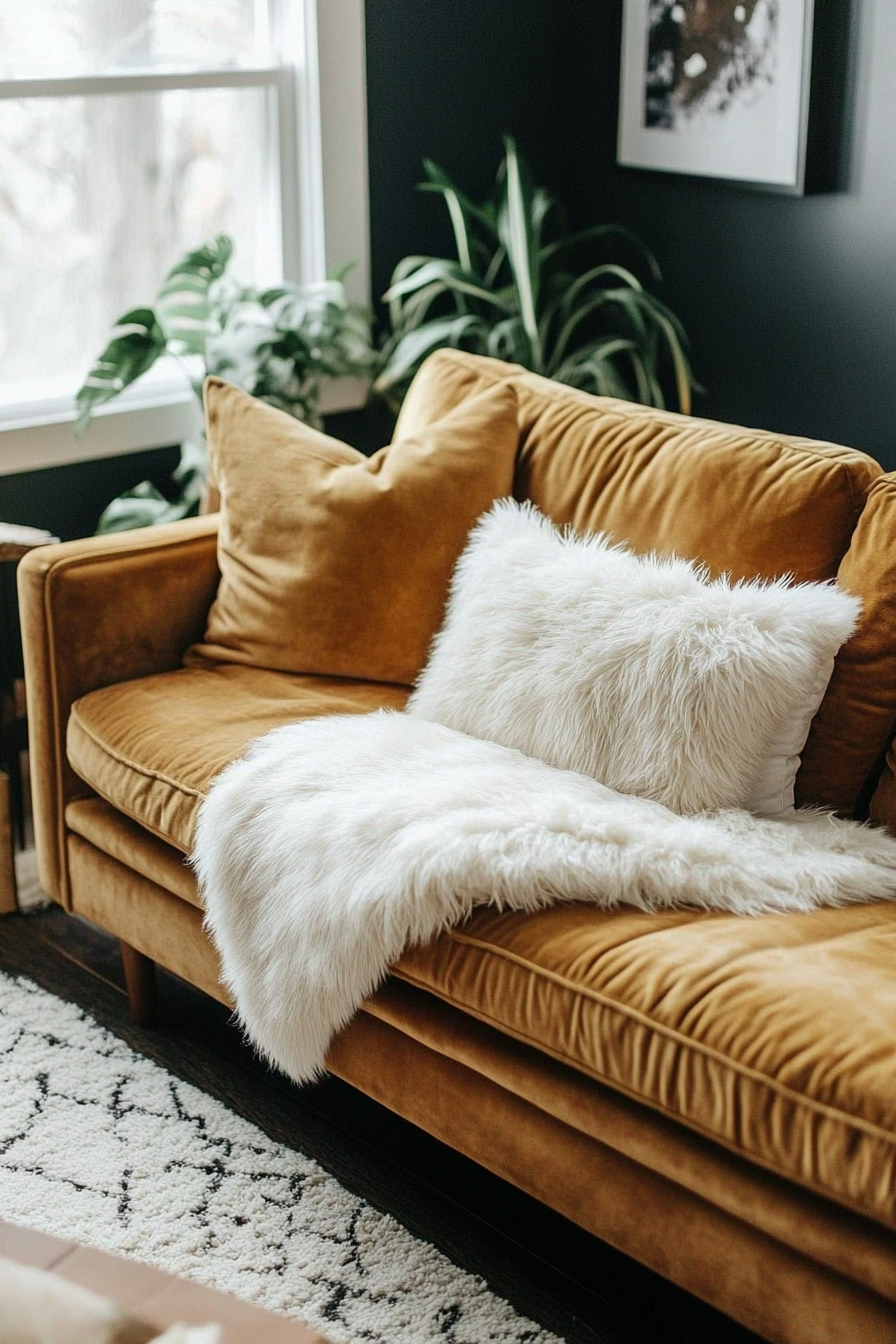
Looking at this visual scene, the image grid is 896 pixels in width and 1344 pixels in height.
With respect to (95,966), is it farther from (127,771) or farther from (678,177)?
(678,177)

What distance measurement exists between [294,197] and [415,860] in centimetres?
210

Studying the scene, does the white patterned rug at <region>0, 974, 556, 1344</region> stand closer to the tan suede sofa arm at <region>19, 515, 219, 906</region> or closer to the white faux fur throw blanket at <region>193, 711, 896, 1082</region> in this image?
the white faux fur throw blanket at <region>193, 711, 896, 1082</region>

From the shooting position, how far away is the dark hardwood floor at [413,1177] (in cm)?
169

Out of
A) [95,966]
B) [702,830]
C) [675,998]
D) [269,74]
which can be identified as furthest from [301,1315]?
[269,74]

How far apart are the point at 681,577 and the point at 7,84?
5.75 feet

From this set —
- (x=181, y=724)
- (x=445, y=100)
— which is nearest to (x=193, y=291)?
(x=445, y=100)

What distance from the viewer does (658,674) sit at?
5.89ft

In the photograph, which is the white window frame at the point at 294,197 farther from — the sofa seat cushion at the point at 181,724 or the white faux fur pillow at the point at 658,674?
the white faux fur pillow at the point at 658,674

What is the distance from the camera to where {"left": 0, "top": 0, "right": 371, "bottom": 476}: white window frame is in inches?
115

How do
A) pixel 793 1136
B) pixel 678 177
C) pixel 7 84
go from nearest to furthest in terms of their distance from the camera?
pixel 793 1136, pixel 7 84, pixel 678 177

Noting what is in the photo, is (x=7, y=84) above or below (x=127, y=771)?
above

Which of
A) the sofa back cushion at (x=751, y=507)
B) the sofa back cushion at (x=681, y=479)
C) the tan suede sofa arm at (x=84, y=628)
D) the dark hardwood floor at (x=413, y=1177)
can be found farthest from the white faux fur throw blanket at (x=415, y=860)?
the tan suede sofa arm at (x=84, y=628)

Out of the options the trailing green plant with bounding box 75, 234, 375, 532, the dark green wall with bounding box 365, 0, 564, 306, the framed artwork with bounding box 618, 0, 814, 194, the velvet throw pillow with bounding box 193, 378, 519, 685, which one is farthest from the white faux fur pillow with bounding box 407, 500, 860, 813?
the dark green wall with bounding box 365, 0, 564, 306

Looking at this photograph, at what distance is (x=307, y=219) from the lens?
3232 mm
